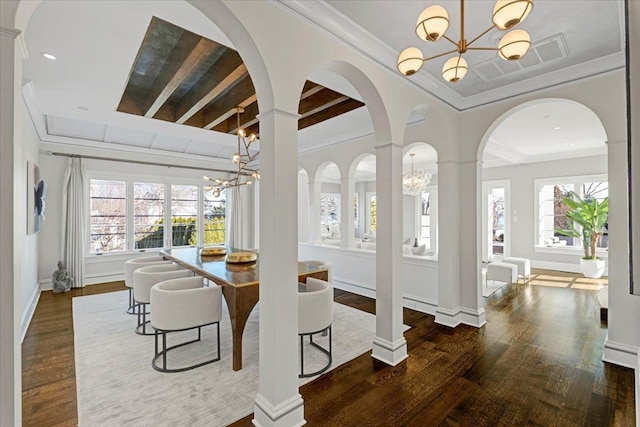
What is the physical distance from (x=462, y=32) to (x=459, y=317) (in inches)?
128

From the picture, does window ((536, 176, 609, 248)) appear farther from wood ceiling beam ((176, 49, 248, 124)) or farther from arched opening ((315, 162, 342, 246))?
wood ceiling beam ((176, 49, 248, 124))

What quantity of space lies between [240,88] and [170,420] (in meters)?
3.42

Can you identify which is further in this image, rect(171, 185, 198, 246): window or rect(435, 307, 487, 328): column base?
rect(171, 185, 198, 246): window

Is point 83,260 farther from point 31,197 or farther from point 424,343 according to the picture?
point 424,343

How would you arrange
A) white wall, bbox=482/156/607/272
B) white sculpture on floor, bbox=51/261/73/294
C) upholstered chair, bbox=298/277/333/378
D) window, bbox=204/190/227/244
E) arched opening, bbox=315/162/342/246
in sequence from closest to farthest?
1. upholstered chair, bbox=298/277/333/378
2. white sculpture on floor, bbox=51/261/73/294
3. white wall, bbox=482/156/607/272
4. window, bbox=204/190/227/244
5. arched opening, bbox=315/162/342/246

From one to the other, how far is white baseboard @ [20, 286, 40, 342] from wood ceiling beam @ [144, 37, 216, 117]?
3.16 metres

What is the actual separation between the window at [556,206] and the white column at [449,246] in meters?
5.13

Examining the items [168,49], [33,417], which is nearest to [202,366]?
[33,417]

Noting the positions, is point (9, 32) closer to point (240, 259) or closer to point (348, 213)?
point (240, 259)

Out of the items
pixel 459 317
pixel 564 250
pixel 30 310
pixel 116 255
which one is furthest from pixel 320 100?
pixel 564 250

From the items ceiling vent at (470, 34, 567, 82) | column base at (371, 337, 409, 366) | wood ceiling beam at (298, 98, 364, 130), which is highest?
wood ceiling beam at (298, 98, 364, 130)

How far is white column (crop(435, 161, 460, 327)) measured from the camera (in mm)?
3709

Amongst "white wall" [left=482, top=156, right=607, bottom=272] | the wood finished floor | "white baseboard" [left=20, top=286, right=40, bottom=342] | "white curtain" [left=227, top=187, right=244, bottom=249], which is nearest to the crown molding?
the wood finished floor

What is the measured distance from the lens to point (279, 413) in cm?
193
